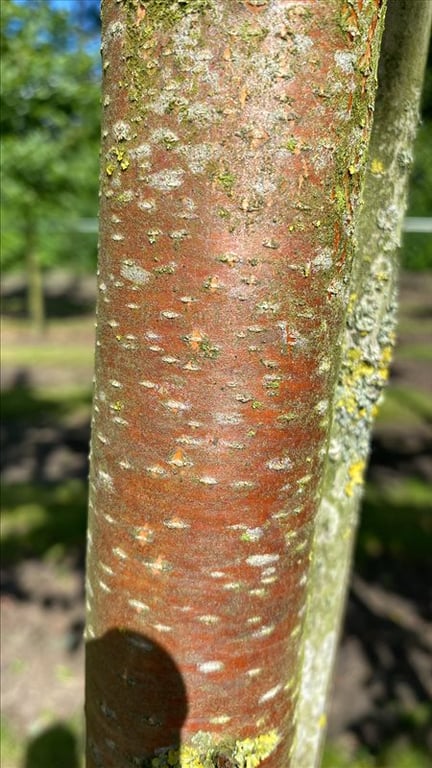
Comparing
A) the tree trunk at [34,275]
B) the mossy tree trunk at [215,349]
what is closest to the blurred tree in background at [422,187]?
the mossy tree trunk at [215,349]

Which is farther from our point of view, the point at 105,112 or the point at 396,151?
the point at 396,151

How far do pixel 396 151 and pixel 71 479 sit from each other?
5.63 m

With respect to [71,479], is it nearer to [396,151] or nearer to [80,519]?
[80,519]

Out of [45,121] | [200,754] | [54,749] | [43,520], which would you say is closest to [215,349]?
[200,754]

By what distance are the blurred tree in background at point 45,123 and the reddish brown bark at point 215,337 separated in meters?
3.21

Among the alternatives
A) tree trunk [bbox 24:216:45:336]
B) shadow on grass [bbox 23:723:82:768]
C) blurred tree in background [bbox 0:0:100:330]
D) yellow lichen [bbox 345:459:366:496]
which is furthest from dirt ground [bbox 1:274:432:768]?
tree trunk [bbox 24:216:45:336]

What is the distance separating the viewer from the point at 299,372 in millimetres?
1094

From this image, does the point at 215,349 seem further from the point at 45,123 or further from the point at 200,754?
the point at 45,123

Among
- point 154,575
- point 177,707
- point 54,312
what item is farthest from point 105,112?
point 54,312

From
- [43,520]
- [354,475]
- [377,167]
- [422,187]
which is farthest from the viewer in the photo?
[422,187]

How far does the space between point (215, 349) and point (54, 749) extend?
3717 mm

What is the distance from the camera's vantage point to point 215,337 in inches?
40.2

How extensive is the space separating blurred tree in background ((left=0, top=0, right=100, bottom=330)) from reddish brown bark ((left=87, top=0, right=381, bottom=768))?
3214 mm

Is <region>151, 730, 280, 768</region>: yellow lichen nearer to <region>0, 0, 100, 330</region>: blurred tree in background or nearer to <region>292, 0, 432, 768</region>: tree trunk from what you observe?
<region>292, 0, 432, 768</region>: tree trunk
